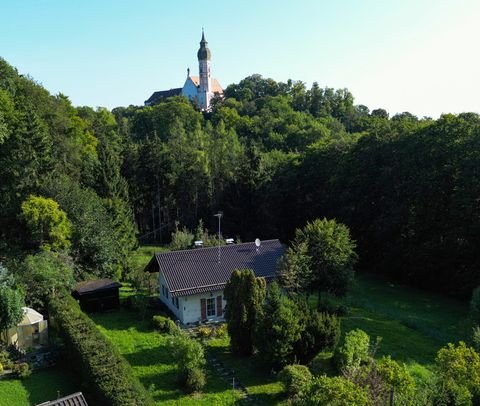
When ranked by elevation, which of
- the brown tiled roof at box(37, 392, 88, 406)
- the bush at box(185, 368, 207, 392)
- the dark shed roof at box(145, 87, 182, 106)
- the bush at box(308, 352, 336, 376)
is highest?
the dark shed roof at box(145, 87, 182, 106)

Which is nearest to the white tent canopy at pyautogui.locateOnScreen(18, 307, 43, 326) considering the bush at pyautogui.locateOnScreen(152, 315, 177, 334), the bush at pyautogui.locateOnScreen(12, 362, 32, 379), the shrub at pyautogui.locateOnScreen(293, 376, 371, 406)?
the bush at pyautogui.locateOnScreen(12, 362, 32, 379)

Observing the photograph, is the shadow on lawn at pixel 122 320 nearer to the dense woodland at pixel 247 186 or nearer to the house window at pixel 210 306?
the house window at pixel 210 306

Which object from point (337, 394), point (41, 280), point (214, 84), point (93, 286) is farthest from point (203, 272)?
point (214, 84)

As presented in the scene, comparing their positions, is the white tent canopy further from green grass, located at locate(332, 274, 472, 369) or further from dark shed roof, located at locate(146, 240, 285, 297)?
green grass, located at locate(332, 274, 472, 369)

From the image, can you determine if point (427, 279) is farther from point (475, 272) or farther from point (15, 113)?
point (15, 113)

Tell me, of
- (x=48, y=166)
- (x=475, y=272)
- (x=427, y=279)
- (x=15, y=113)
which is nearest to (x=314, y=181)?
(x=427, y=279)

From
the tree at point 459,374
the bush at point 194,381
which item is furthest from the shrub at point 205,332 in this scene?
the tree at point 459,374
